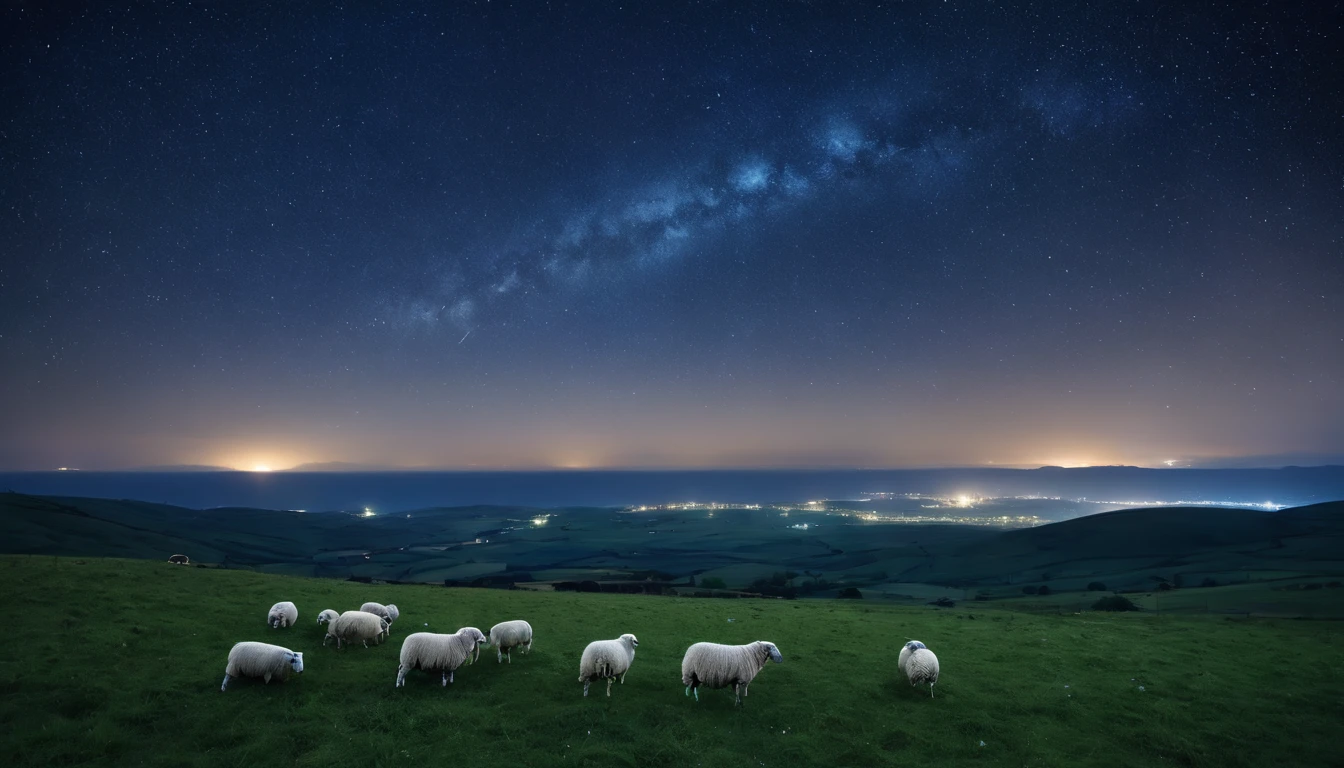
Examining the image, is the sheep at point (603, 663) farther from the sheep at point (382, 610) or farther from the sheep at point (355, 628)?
the sheep at point (382, 610)

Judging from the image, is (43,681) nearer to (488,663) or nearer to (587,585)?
→ (488,663)

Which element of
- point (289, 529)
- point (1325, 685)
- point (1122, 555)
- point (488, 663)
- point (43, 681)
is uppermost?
point (43, 681)

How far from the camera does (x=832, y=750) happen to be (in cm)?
1302

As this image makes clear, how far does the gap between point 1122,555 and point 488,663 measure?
5061 inches

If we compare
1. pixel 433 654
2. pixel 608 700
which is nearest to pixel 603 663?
pixel 608 700

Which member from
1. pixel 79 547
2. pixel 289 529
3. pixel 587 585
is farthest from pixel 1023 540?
pixel 289 529

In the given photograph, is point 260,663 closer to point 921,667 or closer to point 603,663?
point 603,663

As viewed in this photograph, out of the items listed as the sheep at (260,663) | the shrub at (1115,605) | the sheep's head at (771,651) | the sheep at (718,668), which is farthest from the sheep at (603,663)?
the shrub at (1115,605)

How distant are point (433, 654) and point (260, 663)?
4.46 metres

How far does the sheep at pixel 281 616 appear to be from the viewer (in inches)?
794

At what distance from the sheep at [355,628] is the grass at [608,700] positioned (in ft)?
2.05

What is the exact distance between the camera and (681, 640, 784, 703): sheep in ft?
49.8

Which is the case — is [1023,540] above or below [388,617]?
below

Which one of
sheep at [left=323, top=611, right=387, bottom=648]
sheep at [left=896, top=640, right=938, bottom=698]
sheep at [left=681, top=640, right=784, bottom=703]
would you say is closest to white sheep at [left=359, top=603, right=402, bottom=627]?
sheep at [left=323, top=611, right=387, bottom=648]
